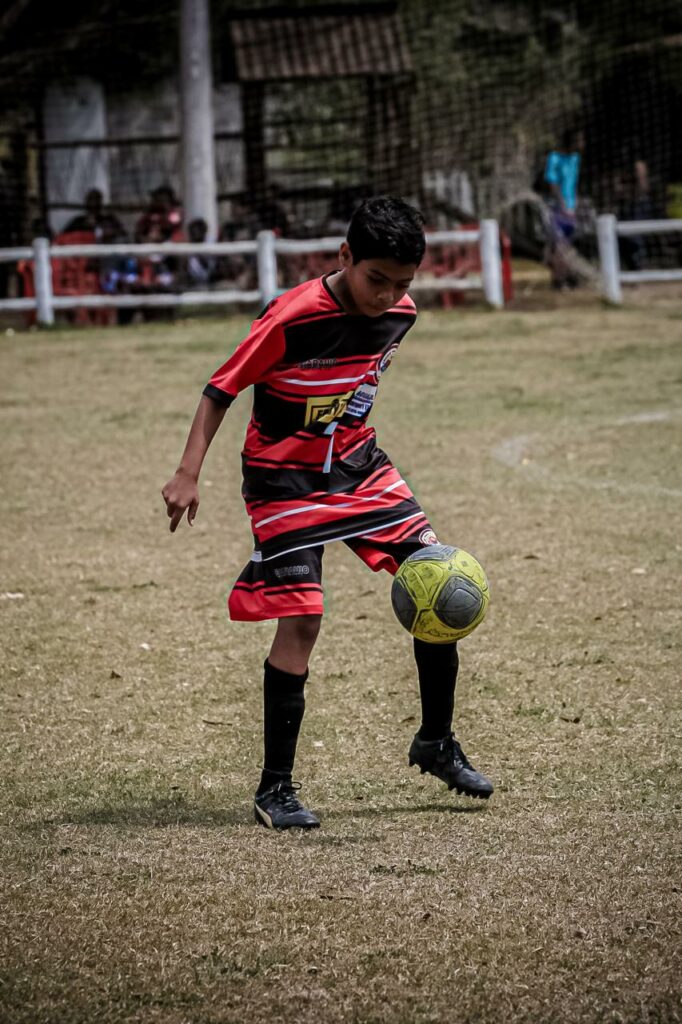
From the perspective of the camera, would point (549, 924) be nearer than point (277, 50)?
Yes

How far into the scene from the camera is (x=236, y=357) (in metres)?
4.27

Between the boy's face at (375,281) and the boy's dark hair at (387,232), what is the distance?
2 centimetres

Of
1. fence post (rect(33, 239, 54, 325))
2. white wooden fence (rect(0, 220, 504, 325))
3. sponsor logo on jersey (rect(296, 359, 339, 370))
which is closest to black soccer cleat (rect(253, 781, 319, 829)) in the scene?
sponsor logo on jersey (rect(296, 359, 339, 370))

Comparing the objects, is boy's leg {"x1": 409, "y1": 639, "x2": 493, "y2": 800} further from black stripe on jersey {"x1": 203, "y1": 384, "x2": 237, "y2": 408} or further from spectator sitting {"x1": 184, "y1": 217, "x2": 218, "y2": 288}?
spectator sitting {"x1": 184, "y1": 217, "x2": 218, "y2": 288}

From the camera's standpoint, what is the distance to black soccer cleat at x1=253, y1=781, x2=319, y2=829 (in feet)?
13.6

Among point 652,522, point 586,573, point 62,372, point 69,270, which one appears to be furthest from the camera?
point 69,270

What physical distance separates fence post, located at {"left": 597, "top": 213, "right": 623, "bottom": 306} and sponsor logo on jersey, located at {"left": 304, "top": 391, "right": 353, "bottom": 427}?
551 inches

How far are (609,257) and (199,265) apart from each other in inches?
193

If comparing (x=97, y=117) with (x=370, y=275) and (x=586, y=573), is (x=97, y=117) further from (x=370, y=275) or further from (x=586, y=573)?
(x=370, y=275)

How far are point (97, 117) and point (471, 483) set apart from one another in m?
16.3

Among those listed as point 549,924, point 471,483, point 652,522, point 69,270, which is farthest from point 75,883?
point 69,270

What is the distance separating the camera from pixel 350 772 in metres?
4.67

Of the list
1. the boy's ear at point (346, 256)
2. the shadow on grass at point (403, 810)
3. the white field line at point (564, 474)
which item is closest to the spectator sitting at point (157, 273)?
the white field line at point (564, 474)

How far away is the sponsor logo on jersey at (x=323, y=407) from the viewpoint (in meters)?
4.38
